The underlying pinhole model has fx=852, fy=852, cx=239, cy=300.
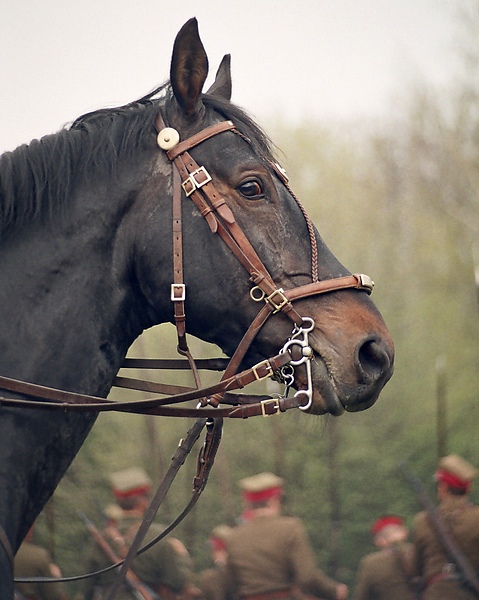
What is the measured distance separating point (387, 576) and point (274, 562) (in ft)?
4.12

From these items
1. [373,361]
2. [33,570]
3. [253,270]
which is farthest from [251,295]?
[33,570]

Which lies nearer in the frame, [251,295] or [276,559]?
[251,295]

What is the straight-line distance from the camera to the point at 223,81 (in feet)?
12.6

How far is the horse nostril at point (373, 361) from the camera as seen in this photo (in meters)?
3.12

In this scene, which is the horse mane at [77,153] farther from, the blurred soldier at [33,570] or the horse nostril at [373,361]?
the blurred soldier at [33,570]

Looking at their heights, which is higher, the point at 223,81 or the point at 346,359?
the point at 223,81

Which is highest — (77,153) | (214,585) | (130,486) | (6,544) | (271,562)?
(77,153)

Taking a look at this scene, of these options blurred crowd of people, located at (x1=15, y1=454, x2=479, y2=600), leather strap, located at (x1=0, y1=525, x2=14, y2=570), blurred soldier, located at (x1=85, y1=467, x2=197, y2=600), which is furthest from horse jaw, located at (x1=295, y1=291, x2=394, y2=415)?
blurred soldier, located at (x1=85, y1=467, x2=197, y2=600)

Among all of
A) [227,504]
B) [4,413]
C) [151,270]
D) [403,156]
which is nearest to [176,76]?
[151,270]

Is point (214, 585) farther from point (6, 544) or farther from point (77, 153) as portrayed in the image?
point (77, 153)

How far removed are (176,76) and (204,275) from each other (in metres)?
0.77

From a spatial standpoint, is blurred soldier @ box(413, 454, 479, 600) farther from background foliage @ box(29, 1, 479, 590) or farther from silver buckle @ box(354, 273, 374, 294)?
silver buckle @ box(354, 273, 374, 294)

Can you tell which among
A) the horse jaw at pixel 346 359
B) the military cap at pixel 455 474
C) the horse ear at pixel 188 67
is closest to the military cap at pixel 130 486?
the military cap at pixel 455 474

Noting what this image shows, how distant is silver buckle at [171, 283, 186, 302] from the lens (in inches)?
125
